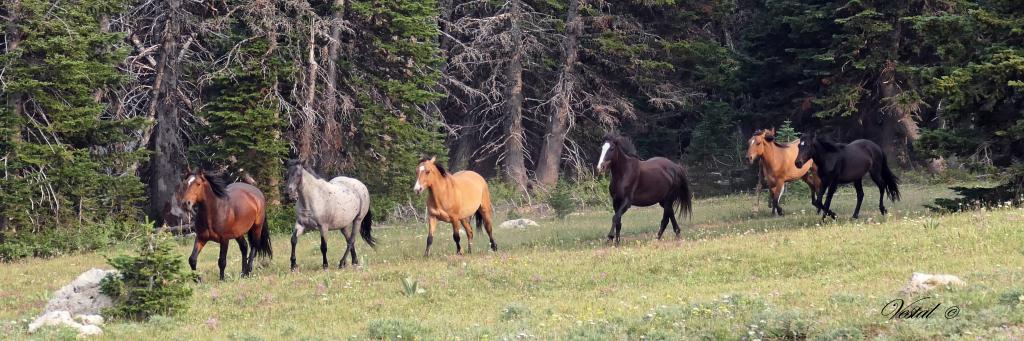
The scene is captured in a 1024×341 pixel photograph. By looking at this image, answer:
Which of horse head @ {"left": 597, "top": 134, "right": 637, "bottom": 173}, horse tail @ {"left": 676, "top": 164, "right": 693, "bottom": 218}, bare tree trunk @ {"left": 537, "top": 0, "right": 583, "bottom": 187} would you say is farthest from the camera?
bare tree trunk @ {"left": 537, "top": 0, "right": 583, "bottom": 187}

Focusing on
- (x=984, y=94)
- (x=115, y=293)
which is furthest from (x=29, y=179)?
(x=984, y=94)

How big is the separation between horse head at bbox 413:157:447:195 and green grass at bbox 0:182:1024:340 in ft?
4.79

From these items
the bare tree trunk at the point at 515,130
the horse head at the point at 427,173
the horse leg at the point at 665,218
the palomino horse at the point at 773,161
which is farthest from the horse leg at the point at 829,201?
the bare tree trunk at the point at 515,130

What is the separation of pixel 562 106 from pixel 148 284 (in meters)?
28.3

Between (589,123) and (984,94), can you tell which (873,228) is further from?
(589,123)

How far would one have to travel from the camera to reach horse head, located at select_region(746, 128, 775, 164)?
2775 cm

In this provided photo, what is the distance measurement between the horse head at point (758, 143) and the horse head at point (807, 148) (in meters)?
2.11

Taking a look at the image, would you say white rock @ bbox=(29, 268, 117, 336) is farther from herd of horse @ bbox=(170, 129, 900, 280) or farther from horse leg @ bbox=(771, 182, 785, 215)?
horse leg @ bbox=(771, 182, 785, 215)

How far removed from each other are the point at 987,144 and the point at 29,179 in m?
22.2

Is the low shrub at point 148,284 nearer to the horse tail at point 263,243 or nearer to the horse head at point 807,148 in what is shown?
the horse tail at point 263,243

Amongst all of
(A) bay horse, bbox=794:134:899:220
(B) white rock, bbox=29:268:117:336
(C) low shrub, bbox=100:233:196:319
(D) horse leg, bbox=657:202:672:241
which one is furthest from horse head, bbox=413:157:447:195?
(A) bay horse, bbox=794:134:899:220

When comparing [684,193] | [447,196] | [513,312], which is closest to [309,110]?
[447,196]

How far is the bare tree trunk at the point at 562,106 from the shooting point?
4266 cm

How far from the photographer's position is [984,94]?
21.7 meters
